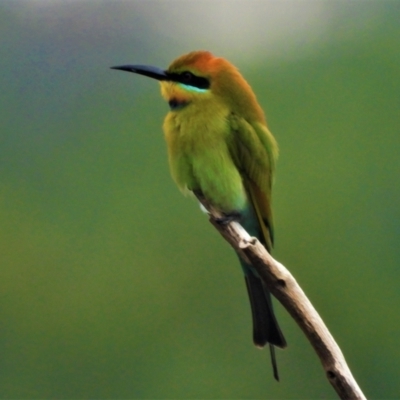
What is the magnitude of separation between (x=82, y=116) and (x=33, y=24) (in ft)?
1.40

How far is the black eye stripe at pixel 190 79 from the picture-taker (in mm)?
1678

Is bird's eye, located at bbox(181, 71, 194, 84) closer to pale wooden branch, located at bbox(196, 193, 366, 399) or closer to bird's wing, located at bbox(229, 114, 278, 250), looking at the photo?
bird's wing, located at bbox(229, 114, 278, 250)

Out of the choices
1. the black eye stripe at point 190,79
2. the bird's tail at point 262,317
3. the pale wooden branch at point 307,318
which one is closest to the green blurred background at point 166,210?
the bird's tail at point 262,317

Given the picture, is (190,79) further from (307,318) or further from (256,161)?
(307,318)

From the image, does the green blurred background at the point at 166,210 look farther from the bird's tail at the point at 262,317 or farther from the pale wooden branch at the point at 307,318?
the pale wooden branch at the point at 307,318

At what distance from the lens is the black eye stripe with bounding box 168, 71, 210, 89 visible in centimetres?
168

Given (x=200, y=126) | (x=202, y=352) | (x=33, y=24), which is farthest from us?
(x=33, y=24)

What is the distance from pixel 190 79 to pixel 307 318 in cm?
71

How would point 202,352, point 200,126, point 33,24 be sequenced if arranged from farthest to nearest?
point 33,24 → point 202,352 → point 200,126

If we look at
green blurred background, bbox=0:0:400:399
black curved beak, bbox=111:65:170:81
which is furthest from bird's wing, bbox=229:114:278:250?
green blurred background, bbox=0:0:400:399

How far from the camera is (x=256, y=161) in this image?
5.86ft

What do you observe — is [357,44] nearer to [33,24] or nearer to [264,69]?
[264,69]

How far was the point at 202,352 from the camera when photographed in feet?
7.61

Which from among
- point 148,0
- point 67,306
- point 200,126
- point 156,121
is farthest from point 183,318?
point 148,0
